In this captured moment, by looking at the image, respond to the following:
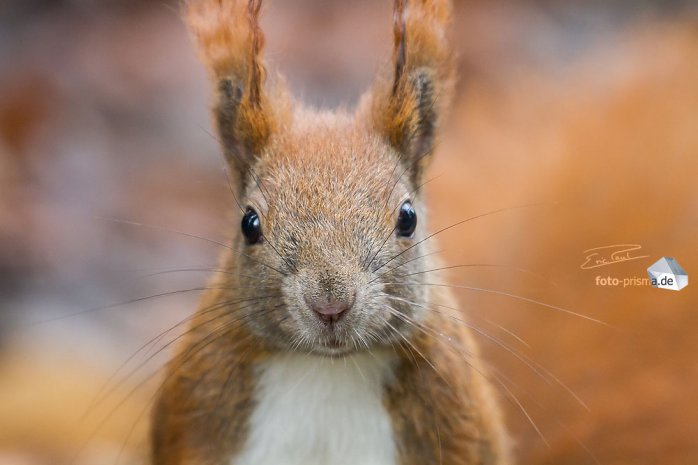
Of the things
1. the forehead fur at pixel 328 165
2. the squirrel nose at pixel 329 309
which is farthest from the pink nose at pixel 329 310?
the forehead fur at pixel 328 165

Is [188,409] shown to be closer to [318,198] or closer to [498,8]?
[318,198]

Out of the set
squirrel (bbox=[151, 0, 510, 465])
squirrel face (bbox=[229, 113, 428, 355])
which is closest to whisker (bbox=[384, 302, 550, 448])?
squirrel (bbox=[151, 0, 510, 465])

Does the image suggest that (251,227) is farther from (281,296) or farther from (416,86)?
(416,86)

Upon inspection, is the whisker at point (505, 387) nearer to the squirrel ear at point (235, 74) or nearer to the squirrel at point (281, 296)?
the squirrel at point (281, 296)

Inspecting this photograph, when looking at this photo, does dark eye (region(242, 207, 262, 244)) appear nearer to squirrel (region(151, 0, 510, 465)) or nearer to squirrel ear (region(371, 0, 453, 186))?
squirrel (region(151, 0, 510, 465))

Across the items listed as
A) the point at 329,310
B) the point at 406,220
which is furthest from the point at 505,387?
the point at 329,310
